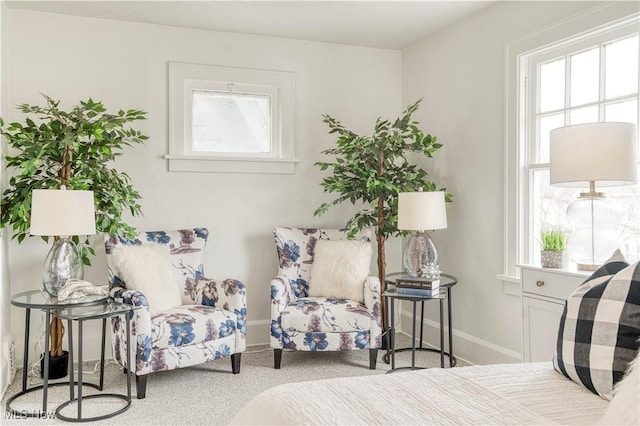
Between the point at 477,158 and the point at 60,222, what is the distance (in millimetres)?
2738

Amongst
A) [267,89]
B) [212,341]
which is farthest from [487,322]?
[267,89]

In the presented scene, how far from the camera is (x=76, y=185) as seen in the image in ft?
11.1

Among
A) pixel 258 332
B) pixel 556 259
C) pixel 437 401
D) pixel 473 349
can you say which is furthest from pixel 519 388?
pixel 258 332

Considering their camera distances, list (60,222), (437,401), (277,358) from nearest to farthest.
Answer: (437,401)
(60,222)
(277,358)

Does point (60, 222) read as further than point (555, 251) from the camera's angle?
Yes

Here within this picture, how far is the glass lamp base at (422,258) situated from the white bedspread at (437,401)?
6.56 ft

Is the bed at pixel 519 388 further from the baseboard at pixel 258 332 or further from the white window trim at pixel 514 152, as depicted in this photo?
the baseboard at pixel 258 332

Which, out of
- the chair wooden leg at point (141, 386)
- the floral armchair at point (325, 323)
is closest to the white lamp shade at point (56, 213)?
the chair wooden leg at point (141, 386)

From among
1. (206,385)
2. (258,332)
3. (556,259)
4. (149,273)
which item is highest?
(556,259)

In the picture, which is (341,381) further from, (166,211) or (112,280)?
(166,211)

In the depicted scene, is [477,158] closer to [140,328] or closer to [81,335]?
[140,328]

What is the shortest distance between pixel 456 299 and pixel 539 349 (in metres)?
1.39

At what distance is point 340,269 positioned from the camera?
13.0 ft

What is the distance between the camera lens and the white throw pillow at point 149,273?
3.41m
